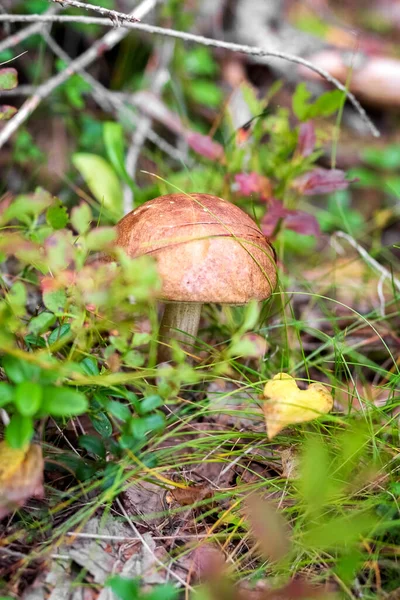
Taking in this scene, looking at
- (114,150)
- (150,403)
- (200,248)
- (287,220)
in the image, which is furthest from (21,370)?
(114,150)

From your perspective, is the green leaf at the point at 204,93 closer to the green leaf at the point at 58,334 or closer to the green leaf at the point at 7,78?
the green leaf at the point at 7,78

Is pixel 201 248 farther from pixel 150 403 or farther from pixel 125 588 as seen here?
pixel 125 588

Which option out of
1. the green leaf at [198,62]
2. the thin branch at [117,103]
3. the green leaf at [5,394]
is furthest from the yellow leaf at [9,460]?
the green leaf at [198,62]

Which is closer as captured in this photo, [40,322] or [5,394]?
[5,394]

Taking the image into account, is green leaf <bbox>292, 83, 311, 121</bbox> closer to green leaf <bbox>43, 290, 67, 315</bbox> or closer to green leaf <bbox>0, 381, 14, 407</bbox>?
green leaf <bbox>43, 290, 67, 315</bbox>

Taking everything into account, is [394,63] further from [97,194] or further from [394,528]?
[394,528]

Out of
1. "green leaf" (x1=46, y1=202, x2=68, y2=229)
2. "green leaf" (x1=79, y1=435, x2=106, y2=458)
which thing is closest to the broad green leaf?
"green leaf" (x1=79, y1=435, x2=106, y2=458)
